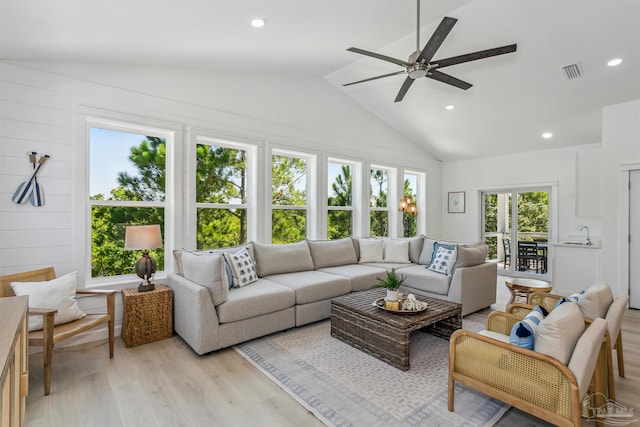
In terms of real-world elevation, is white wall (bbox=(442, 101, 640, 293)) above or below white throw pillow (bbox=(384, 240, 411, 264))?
above

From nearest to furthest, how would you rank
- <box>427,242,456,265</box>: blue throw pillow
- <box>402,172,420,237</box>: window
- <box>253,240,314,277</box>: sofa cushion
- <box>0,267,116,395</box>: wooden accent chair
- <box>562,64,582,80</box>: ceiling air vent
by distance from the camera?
<box>0,267,116,395</box>: wooden accent chair
<box>562,64,582,80</box>: ceiling air vent
<box>253,240,314,277</box>: sofa cushion
<box>427,242,456,265</box>: blue throw pillow
<box>402,172,420,237</box>: window

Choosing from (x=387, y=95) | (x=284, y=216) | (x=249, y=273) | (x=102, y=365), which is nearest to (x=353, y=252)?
(x=284, y=216)

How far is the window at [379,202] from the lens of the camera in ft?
20.6

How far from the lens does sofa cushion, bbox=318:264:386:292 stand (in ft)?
13.6

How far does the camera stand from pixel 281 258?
4.19 metres

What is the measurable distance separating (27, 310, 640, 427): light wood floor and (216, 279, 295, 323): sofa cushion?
362 millimetres

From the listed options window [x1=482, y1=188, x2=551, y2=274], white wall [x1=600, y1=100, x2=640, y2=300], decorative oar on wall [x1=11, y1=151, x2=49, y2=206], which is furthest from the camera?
window [x1=482, y1=188, x2=551, y2=274]

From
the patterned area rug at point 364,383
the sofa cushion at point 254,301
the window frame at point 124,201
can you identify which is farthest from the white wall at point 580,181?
the window frame at point 124,201

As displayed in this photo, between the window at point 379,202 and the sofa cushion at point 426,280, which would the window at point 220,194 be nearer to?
the sofa cushion at point 426,280

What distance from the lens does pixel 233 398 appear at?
227 centimetres

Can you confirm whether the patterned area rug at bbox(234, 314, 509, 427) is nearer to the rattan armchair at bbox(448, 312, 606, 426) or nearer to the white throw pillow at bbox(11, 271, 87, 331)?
the rattan armchair at bbox(448, 312, 606, 426)

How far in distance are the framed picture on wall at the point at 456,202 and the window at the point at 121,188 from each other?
19.3ft

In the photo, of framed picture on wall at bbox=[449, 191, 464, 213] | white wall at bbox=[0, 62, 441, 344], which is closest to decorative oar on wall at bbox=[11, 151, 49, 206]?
white wall at bbox=[0, 62, 441, 344]

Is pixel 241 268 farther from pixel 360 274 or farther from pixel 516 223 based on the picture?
pixel 516 223
